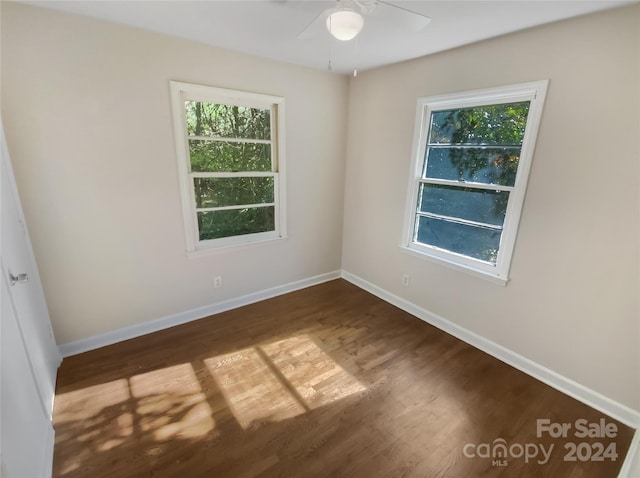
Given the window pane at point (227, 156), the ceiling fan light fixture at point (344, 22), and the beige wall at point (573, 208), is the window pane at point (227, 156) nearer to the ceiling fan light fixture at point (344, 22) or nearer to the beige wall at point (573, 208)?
the beige wall at point (573, 208)

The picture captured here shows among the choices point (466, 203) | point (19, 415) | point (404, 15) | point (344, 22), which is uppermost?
point (404, 15)

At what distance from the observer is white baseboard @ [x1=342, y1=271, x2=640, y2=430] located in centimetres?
184

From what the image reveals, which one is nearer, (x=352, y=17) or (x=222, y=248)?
(x=352, y=17)

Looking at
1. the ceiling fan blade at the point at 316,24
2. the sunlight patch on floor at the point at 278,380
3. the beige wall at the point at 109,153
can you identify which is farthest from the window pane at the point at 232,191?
the ceiling fan blade at the point at 316,24

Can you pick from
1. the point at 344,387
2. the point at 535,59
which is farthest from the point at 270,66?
the point at 344,387

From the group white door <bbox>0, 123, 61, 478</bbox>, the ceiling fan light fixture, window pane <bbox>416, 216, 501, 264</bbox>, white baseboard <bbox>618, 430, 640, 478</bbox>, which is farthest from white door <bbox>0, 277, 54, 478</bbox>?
window pane <bbox>416, 216, 501, 264</bbox>

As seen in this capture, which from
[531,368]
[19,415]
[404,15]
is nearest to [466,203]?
[531,368]

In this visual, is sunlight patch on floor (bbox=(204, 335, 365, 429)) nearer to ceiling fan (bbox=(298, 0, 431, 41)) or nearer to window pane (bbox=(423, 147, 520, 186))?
window pane (bbox=(423, 147, 520, 186))

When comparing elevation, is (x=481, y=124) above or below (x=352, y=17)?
below

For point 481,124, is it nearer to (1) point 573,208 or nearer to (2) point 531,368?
(1) point 573,208

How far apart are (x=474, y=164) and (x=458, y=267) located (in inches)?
35.0

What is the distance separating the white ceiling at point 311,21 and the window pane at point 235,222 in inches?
55.8

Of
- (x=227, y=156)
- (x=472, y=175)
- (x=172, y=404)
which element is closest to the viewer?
(x=172, y=404)

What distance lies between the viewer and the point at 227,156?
270 centimetres
